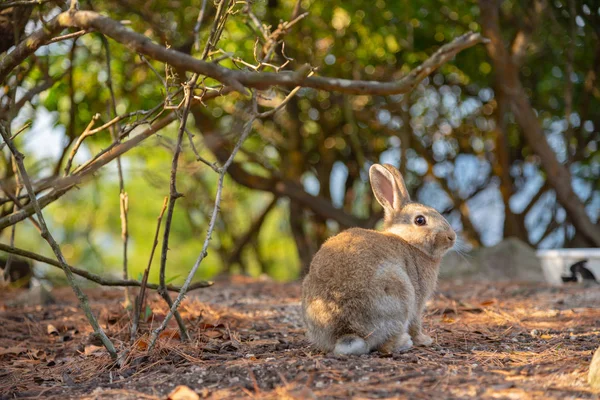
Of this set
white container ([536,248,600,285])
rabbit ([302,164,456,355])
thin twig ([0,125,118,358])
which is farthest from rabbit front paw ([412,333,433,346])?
white container ([536,248,600,285])

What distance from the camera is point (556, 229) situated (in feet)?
34.5

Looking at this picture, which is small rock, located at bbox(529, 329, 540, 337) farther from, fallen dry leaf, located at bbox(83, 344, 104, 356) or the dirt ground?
fallen dry leaf, located at bbox(83, 344, 104, 356)

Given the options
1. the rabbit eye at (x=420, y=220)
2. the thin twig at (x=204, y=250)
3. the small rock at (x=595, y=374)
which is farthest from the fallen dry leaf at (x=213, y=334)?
the small rock at (x=595, y=374)

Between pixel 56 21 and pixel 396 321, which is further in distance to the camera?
pixel 396 321

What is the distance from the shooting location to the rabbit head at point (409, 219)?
463 centimetres

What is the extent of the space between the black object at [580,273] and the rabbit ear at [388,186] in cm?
313

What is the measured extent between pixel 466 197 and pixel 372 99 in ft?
7.11

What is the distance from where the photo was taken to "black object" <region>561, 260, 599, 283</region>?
7203 mm

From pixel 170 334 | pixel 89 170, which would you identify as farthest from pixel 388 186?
pixel 89 170

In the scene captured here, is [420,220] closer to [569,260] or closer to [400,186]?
[400,186]

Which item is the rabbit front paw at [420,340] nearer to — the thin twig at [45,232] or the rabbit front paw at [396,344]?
the rabbit front paw at [396,344]

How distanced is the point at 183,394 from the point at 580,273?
530cm

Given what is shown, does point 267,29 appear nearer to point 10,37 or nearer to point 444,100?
point 10,37

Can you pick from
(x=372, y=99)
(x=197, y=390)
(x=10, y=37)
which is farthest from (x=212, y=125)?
(x=197, y=390)
